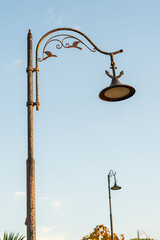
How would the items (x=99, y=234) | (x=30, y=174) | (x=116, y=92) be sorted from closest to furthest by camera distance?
(x=30, y=174), (x=116, y=92), (x=99, y=234)

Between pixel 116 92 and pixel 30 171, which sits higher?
pixel 116 92

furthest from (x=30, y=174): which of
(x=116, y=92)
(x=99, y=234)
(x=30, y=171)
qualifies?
(x=99, y=234)

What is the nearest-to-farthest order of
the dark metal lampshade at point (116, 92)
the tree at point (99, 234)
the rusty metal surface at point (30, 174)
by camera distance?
1. the rusty metal surface at point (30, 174)
2. the dark metal lampshade at point (116, 92)
3. the tree at point (99, 234)

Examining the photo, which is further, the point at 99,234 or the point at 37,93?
the point at 99,234

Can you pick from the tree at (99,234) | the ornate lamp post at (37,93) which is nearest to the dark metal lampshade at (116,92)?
the ornate lamp post at (37,93)

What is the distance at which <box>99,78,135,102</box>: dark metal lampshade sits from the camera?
673 cm

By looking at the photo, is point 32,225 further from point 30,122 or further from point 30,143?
point 30,122

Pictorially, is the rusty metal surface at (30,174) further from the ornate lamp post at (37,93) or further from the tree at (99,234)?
the tree at (99,234)

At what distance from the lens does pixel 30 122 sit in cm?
578

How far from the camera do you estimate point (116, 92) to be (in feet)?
22.6

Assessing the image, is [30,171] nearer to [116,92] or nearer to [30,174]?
[30,174]

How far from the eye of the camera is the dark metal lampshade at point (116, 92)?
265 inches

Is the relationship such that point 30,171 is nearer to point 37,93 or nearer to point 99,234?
point 37,93

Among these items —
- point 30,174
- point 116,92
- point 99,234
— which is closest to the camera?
point 30,174
